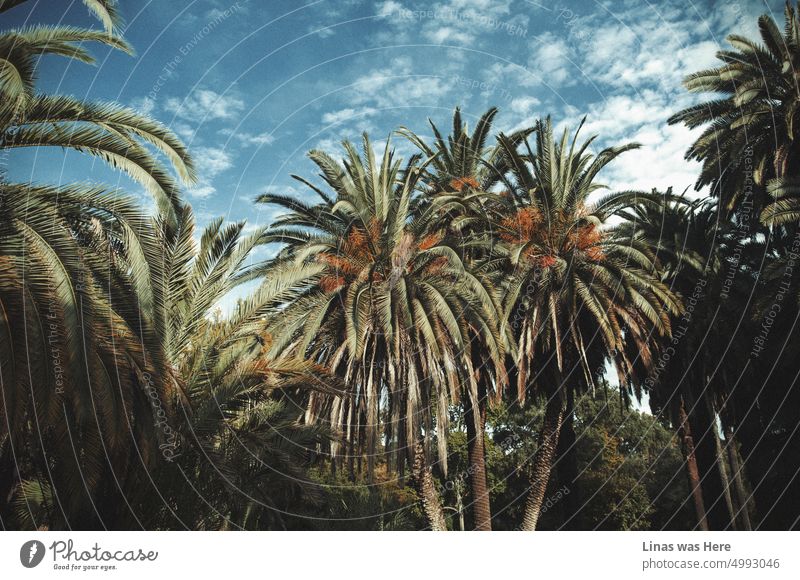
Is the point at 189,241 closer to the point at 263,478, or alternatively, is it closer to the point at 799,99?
the point at 263,478

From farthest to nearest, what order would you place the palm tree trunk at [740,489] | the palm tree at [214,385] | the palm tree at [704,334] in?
the palm tree trunk at [740,489], the palm tree at [704,334], the palm tree at [214,385]

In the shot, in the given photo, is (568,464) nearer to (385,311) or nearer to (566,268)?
(566,268)

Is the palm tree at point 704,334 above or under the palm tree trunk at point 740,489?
above

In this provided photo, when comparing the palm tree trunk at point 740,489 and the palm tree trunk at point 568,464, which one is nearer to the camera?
the palm tree trunk at point 568,464

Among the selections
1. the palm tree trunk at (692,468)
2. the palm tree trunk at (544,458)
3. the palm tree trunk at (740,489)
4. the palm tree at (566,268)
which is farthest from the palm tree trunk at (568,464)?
the palm tree trunk at (740,489)

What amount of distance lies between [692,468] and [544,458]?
281 inches

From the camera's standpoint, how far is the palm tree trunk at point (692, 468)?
22.5 metres

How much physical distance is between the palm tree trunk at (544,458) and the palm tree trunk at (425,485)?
3944mm

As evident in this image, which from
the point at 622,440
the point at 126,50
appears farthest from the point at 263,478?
the point at 622,440

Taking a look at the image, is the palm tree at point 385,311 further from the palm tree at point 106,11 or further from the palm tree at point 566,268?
the palm tree at point 106,11

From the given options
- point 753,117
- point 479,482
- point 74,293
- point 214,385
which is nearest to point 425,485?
point 479,482

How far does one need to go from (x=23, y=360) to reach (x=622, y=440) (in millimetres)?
46193

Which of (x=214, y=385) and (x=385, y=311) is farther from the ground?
(x=385, y=311)
